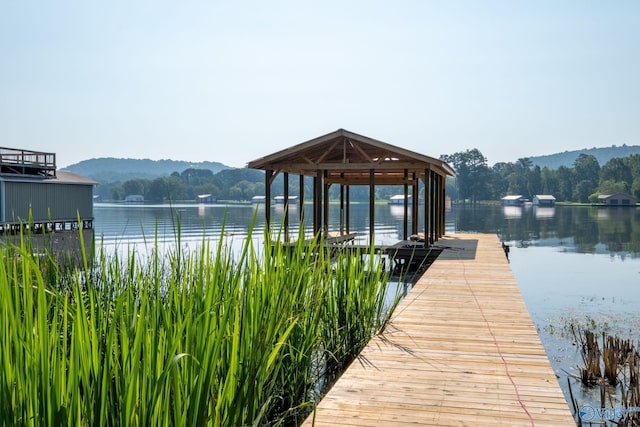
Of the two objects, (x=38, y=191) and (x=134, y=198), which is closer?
(x=38, y=191)

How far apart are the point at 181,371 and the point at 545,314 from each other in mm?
10114

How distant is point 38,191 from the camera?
3108 cm

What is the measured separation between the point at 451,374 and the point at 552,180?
130728mm

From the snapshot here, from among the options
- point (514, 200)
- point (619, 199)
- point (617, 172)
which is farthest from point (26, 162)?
point (617, 172)

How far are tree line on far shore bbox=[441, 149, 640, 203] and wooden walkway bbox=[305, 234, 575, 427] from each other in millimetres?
106220

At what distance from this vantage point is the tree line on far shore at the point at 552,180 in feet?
361

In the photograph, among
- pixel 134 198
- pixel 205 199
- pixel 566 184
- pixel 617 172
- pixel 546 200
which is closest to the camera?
pixel 617 172

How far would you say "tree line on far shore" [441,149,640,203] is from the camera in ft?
361

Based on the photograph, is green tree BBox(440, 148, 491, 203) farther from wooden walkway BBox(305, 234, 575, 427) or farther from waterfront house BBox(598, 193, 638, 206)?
wooden walkway BBox(305, 234, 575, 427)

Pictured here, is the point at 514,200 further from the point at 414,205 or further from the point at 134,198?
the point at 414,205

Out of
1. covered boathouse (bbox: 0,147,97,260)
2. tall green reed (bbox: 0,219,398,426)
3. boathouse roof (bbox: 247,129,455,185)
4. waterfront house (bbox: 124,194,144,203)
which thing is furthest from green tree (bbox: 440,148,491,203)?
tall green reed (bbox: 0,219,398,426)

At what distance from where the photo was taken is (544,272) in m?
18.1

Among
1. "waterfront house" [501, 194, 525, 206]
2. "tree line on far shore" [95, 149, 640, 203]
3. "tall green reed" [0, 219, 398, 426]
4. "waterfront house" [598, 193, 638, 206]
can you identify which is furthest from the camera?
"waterfront house" [501, 194, 525, 206]

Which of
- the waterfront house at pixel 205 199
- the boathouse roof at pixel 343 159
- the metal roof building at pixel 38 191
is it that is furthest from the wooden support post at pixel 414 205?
the waterfront house at pixel 205 199
